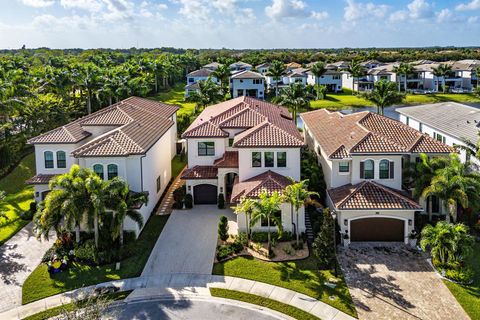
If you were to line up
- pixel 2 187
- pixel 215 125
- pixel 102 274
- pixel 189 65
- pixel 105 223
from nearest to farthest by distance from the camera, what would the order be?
pixel 102 274
pixel 105 223
pixel 215 125
pixel 2 187
pixel 189 65

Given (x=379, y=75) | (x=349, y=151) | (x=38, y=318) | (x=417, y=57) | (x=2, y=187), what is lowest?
(x=38, y=318)

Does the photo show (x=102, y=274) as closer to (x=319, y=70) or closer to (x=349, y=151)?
(x=349, y=151)

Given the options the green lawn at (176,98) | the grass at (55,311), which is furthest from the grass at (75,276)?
the green lawn at (176,98)

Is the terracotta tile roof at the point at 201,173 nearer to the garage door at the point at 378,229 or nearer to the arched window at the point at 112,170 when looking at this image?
the arched window at the point at 112,170

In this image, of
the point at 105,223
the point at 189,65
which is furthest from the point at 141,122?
the point at 189,65

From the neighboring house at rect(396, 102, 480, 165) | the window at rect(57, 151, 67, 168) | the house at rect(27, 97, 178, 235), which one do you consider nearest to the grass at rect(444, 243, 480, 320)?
the neighboring house at rect(396, 102, 480, 165)

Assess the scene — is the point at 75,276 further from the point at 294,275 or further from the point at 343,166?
the point at 343,166
